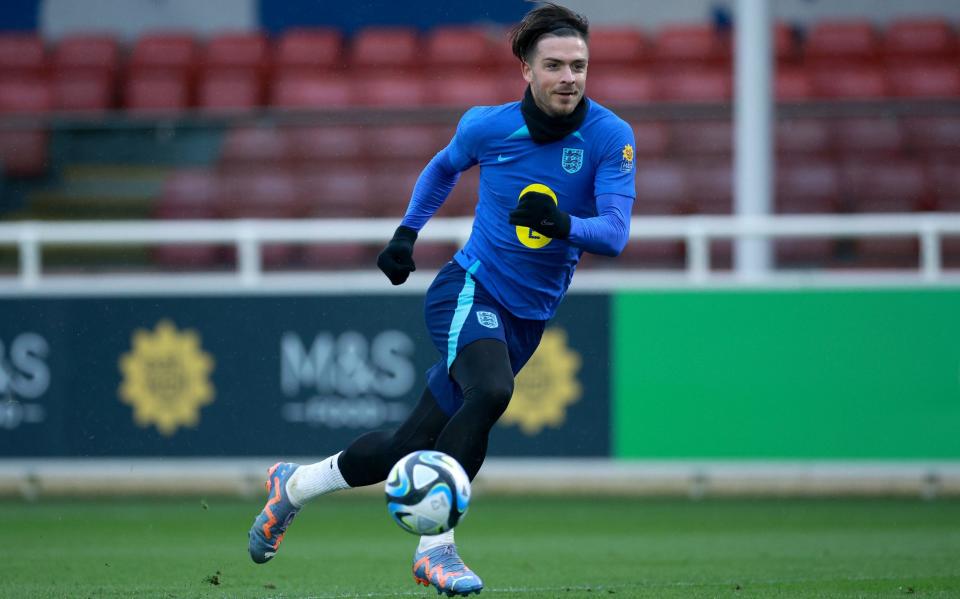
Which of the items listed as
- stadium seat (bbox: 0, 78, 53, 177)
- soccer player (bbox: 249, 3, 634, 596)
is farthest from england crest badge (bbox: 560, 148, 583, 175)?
stadium seat (bbox: 0, 78, 53, 177)

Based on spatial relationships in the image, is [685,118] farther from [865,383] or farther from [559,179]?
[559,179]

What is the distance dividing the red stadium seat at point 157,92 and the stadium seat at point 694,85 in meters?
3.98

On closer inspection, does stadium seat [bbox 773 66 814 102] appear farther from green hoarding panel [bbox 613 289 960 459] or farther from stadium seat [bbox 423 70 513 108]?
green hoarding panel [bbox 613 289 960 459]

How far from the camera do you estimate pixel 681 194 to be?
403 inches

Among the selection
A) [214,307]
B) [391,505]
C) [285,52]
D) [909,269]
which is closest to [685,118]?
[909,269]

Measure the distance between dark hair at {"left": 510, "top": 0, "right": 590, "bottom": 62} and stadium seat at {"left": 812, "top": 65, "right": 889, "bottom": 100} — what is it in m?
8.06

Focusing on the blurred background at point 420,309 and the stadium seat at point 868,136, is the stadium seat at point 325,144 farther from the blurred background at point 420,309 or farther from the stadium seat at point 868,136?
the stadium seat at point 868,136

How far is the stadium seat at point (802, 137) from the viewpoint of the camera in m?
9.93

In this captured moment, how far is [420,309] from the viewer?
8695 millimetres

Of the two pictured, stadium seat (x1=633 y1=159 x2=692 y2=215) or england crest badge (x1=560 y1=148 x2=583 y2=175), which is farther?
stadium seat (x1=633 y1=159 x2=692 y2=215)

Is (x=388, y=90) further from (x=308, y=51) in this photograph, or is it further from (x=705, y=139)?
(x=705, y=139)

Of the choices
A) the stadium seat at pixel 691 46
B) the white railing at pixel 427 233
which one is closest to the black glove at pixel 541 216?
the white railing at pixel 427 233

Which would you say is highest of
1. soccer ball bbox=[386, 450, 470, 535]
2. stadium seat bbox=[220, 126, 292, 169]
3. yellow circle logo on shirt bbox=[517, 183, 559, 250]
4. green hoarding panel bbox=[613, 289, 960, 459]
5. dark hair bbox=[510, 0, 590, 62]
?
dark hair bbox=[510, 0, 590, 62]

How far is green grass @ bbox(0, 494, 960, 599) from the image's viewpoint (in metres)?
5.52
